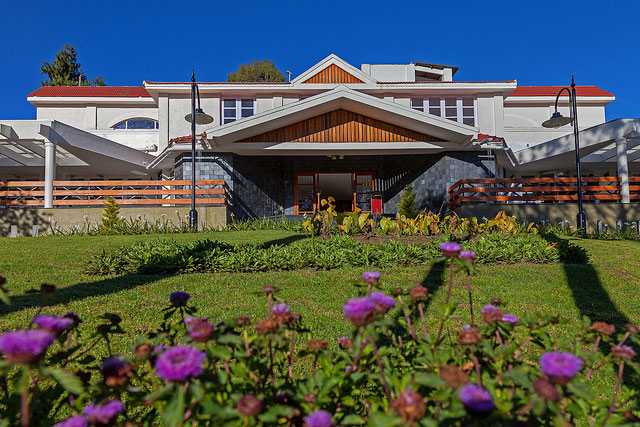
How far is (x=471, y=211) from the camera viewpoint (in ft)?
45.6

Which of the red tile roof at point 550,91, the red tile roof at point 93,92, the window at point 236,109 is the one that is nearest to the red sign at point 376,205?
the window at point 236,109

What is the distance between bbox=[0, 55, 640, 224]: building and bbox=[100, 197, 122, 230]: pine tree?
288 centimetres

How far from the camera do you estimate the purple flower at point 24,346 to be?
98 cm

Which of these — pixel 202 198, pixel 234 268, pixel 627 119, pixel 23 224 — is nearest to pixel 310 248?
pixel 234 268

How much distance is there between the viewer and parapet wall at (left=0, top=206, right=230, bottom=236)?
13.7 meters

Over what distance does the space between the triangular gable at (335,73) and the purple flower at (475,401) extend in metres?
20.7

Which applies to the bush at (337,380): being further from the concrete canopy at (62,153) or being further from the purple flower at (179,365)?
the concrete canopy at (62,153)

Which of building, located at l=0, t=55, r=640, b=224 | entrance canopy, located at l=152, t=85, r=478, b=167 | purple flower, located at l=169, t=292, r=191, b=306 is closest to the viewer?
purple flower, located at l=169, t=292, r=191, b=306

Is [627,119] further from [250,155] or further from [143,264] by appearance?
[143,264]

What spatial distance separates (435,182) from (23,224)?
595 inches

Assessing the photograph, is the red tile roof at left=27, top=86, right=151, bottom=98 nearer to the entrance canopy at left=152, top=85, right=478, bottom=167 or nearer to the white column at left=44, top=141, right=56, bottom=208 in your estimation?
the white column at left=44, top=141, right=56, bottom=208

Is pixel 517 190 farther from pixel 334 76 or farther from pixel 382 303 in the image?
pixel 382 303

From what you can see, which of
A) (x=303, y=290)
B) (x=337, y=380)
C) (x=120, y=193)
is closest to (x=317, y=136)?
(x=120, y=193)

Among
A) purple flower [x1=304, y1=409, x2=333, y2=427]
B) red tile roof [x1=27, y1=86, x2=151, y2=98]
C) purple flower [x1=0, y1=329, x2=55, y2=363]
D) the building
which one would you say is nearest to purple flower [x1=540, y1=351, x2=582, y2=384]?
purple flower [x1=304, y1=409, x2=333, y2=427]
